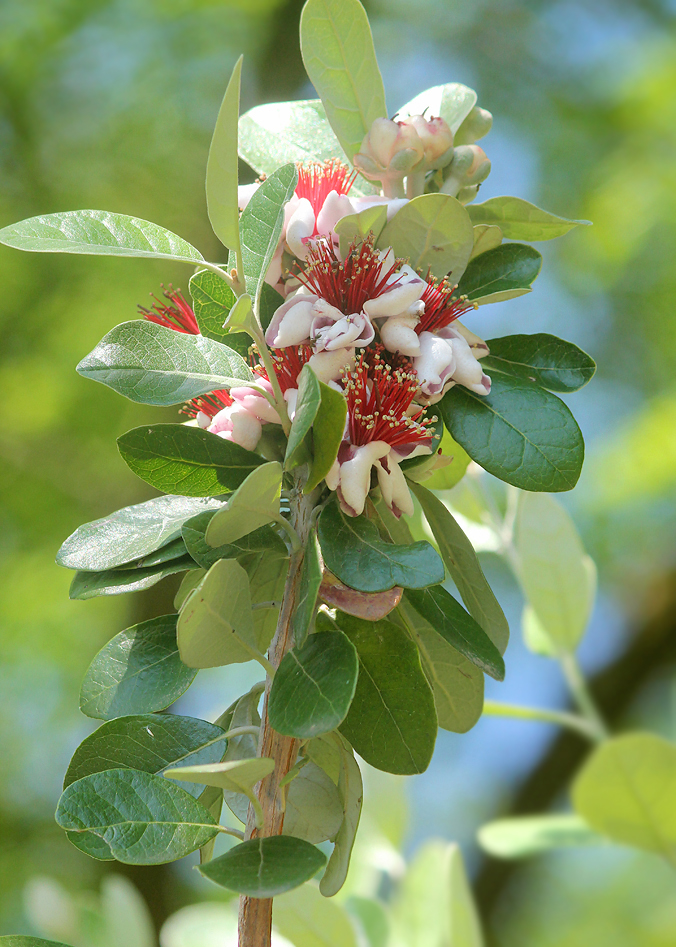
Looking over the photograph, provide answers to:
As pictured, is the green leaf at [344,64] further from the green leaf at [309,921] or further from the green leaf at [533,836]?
the green leaf at [533,836]

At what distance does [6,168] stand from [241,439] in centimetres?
242

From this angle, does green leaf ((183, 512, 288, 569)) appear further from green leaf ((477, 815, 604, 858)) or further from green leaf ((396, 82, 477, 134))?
green leaf ((477, 815, 604, 858))

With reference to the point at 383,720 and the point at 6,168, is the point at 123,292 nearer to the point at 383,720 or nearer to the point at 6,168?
the point at 6,168

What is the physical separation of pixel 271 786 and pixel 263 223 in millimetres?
284

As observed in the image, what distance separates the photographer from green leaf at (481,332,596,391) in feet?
1.42

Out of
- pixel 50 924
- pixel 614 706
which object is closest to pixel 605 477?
pixel 614 706

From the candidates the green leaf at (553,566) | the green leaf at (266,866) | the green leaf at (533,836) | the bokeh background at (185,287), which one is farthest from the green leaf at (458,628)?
the bokeh background at (185,287)

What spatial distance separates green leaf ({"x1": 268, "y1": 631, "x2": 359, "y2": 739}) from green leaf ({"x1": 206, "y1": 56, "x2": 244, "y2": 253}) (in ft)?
0.63

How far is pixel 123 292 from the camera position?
2.21m

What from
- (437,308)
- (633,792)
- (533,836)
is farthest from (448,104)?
(533,836)

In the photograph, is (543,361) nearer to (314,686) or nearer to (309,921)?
(314,686)

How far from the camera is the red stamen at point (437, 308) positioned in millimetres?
404

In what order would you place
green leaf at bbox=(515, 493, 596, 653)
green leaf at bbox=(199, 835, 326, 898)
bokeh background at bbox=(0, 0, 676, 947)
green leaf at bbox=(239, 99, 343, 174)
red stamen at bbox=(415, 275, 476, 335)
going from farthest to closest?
1. bokeh background at bbox=(0, 0, 676, 947)
2. green leaf at bbox=(515, 493, 596, 653)
3. green leaf at bbox=(239, 99, 343, 174)
4. red stamen at bbox=(415, 275, 476, 335)
5. green leaf at bbox=(199, 835, 326, 898)

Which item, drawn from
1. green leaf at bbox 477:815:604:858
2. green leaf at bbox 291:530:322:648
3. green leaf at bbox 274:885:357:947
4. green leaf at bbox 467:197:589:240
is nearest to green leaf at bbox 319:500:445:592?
green leaf at bbox 291:530:322:648
